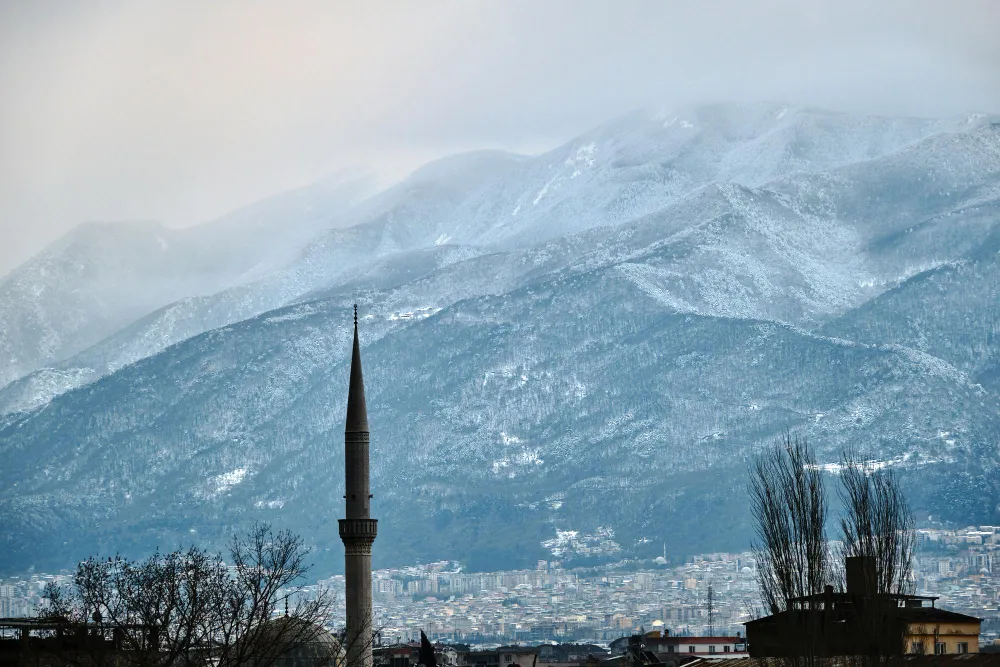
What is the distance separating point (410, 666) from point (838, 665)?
9252 cm

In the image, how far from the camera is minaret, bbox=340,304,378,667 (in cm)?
10549

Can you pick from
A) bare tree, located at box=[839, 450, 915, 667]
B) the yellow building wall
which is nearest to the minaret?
the yellow building wall

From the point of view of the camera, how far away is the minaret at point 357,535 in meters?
105

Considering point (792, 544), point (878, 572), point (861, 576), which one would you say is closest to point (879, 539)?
point (861, 576)

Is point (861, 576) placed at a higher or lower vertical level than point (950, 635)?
higher

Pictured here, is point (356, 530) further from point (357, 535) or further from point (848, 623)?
point (848, 623)

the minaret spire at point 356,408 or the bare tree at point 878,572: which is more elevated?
the minaret spire at point 356,408

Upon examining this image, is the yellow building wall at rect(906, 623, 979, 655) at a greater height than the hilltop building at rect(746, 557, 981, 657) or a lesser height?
greater

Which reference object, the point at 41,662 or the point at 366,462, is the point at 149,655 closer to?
the point at 41,662

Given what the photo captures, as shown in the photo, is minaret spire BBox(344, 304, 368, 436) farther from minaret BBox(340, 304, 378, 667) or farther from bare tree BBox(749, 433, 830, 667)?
bare tree BBox(749, 433, 830, 667)

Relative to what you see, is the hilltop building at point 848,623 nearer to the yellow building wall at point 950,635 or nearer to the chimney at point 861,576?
Answer: the chimney at point 861,576

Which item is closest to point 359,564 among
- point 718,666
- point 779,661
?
point 718,666

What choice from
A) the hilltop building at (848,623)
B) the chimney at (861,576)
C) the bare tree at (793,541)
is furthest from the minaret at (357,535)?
the bare tree at (793,541)

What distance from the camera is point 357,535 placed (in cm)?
10788
